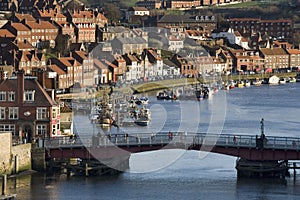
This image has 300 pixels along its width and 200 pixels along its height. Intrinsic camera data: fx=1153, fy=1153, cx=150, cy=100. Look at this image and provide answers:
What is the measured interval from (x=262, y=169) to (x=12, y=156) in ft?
22.1

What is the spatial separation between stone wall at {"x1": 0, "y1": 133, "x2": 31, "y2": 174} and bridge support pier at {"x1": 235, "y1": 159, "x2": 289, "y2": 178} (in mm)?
5793

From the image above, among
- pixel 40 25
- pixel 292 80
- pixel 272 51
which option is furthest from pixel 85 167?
pixel 272 51

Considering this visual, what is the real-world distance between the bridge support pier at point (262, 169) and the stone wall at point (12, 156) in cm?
579

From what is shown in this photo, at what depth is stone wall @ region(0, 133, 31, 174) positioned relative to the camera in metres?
30.6

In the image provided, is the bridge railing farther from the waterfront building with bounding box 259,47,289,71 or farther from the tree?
the tree

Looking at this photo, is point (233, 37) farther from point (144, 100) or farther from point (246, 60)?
point (144, 100)

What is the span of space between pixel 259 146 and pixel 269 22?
81.1 metres

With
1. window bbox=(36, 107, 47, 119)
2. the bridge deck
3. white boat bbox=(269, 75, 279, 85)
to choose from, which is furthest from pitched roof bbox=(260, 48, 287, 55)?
the bridge deck

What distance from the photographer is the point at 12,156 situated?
3092 centimetres

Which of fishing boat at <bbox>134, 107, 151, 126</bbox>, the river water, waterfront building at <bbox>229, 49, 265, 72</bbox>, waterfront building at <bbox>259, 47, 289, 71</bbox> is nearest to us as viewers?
the river water

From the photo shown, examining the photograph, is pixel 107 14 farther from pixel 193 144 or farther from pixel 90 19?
pixel 193 144

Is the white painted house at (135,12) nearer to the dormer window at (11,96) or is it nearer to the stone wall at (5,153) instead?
the dormer window at (11,96)

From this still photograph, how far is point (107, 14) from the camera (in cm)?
9819

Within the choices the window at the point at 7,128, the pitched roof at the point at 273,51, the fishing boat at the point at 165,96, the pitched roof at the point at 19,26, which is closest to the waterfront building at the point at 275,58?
the pitched roof at the point at 273,51
